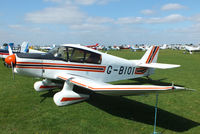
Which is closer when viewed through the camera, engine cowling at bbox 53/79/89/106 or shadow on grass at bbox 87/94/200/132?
shadow on grass at bbox 87/94/200/132

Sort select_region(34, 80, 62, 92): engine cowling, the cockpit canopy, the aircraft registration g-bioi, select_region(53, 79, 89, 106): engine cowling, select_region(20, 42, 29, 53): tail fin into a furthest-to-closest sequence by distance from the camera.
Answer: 1. select_region(20, 42, 29, 53): tail fin
2. select_region(34, 80, 62, 92): engine cowling
3. the cockpit canopy
4. the aircraft registration g-bioi
5. select_region(53, 79, 89, 106): engine cowling

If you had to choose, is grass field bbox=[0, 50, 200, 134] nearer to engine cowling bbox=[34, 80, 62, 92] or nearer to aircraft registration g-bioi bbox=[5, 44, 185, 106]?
engine cowling bbox=[34, 80, 62, 92]

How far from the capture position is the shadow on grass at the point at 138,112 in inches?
168

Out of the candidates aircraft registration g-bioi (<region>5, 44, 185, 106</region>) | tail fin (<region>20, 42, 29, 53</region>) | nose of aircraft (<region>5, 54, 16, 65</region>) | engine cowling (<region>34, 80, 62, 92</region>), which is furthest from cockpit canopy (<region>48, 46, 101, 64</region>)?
tail fin (<region>20, 42, 29, 53</region>)

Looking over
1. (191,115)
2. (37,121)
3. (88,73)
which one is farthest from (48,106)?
(191,115)

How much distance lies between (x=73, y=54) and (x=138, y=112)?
3.22 meters

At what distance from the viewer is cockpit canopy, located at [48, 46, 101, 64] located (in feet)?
19.3

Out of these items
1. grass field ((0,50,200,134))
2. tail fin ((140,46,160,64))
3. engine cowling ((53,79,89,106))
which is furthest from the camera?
tail fin ((140,46,160,64))

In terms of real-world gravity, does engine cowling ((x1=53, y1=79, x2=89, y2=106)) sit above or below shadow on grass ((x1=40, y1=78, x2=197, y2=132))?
above

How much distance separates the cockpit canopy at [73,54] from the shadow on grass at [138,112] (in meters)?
1.68

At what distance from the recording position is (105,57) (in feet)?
20.9

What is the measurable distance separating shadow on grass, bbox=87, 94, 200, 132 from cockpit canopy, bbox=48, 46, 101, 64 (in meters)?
1.68

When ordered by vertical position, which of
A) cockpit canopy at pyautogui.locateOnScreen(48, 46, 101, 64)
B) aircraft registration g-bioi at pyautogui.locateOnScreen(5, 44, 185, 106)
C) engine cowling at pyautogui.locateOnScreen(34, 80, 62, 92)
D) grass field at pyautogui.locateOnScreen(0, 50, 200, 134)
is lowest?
grass field at pyautogui.locateOnScreen(0, 50, 200, 134)

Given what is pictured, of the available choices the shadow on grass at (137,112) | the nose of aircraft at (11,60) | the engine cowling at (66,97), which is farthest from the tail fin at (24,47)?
the engine cowling at (66,97)
